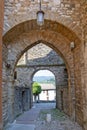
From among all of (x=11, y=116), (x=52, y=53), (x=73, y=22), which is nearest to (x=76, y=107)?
(x=11, y=116)

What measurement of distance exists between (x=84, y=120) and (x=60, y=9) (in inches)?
144

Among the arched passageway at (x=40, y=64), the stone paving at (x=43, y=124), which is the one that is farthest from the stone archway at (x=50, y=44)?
the arched passageway at (x=40, y=64)

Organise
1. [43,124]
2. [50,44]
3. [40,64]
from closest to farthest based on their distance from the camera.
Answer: [43,124] → [50,44] → [40,64]

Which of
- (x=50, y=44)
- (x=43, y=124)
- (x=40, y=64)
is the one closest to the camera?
(x=43, y=124)

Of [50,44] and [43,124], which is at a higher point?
[50,44]

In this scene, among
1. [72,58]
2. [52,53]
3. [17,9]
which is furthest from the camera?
[52,53]

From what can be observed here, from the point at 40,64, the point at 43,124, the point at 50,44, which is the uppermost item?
the point at 50,44

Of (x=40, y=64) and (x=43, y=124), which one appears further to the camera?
(x=40, y=64)

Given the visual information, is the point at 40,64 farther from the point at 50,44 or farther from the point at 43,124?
the point at 43,124

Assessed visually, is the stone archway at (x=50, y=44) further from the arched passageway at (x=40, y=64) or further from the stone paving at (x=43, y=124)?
the arched passageway at (x=40, y=64)

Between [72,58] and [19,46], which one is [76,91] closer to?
[72,58]

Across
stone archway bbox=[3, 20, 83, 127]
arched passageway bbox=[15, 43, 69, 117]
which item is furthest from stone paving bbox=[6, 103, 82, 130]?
arched passageway bbox=[15, 43, 69, 117]

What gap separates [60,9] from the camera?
26.1 ft

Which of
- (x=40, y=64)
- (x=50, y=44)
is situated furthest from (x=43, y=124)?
(x=40, y=64)
